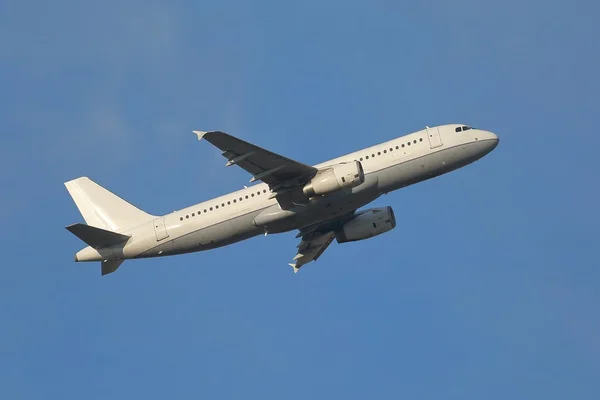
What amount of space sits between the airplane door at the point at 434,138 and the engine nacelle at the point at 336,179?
549cm

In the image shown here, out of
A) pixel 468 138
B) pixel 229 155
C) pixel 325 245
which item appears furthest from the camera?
pixel 325 245

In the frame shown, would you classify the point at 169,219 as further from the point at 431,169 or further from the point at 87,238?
the point at 431,169

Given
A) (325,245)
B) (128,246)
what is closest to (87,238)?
(128,246)

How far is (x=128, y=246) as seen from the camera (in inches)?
2926

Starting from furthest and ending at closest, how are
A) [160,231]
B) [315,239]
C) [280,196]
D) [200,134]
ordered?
[315,239] → [160,231] → [280,196] → [200,134]

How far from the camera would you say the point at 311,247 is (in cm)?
8069

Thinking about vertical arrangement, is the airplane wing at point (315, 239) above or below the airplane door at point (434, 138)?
below

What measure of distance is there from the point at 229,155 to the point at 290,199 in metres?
5.63

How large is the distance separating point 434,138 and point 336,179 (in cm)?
789

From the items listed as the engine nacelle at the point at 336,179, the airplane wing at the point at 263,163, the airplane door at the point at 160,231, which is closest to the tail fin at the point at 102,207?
the airplane door at the point at 160,231

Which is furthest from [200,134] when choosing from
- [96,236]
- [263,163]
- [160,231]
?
[96,236]

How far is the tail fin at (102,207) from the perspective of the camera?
76.9 m

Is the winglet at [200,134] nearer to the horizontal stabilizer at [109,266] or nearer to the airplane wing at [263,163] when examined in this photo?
the airplane wing at [263,163]

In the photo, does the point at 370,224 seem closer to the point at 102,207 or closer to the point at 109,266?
the point at 109,266
